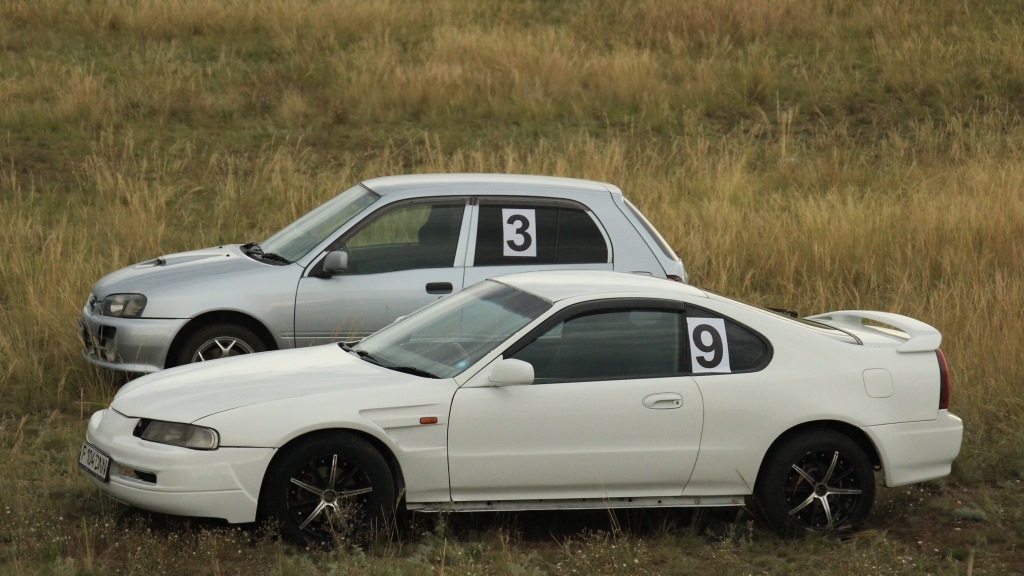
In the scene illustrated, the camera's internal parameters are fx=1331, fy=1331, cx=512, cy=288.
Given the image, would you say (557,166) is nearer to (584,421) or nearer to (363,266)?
(363,266)

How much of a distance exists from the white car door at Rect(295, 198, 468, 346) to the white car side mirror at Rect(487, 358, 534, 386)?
2784 mm

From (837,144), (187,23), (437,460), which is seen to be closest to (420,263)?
(437,460)

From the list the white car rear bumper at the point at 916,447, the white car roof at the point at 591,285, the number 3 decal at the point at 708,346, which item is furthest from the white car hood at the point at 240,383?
the white car rear bumper at the point at 916,447

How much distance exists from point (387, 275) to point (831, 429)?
346cm

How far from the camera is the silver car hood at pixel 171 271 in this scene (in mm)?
9024

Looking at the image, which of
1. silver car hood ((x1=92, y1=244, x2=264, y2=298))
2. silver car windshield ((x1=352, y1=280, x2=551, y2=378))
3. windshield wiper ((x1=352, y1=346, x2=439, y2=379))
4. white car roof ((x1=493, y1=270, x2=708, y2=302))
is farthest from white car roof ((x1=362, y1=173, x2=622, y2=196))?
windshield wiper ((x1=352, y1=346, x2=439, y2=379))

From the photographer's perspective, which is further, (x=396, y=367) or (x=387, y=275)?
(x=387, y=275)

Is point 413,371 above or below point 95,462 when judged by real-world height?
above

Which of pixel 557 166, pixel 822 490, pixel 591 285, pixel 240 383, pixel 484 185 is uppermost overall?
pixel 484 185

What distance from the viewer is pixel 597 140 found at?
722 inches

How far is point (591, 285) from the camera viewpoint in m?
6.89

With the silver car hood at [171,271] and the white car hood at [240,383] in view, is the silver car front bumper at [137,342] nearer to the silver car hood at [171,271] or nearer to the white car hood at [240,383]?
the silver car hood at [171,271]

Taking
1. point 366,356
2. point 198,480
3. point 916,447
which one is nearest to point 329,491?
point 198,480

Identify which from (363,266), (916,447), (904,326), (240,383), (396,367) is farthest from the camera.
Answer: (363,266)
